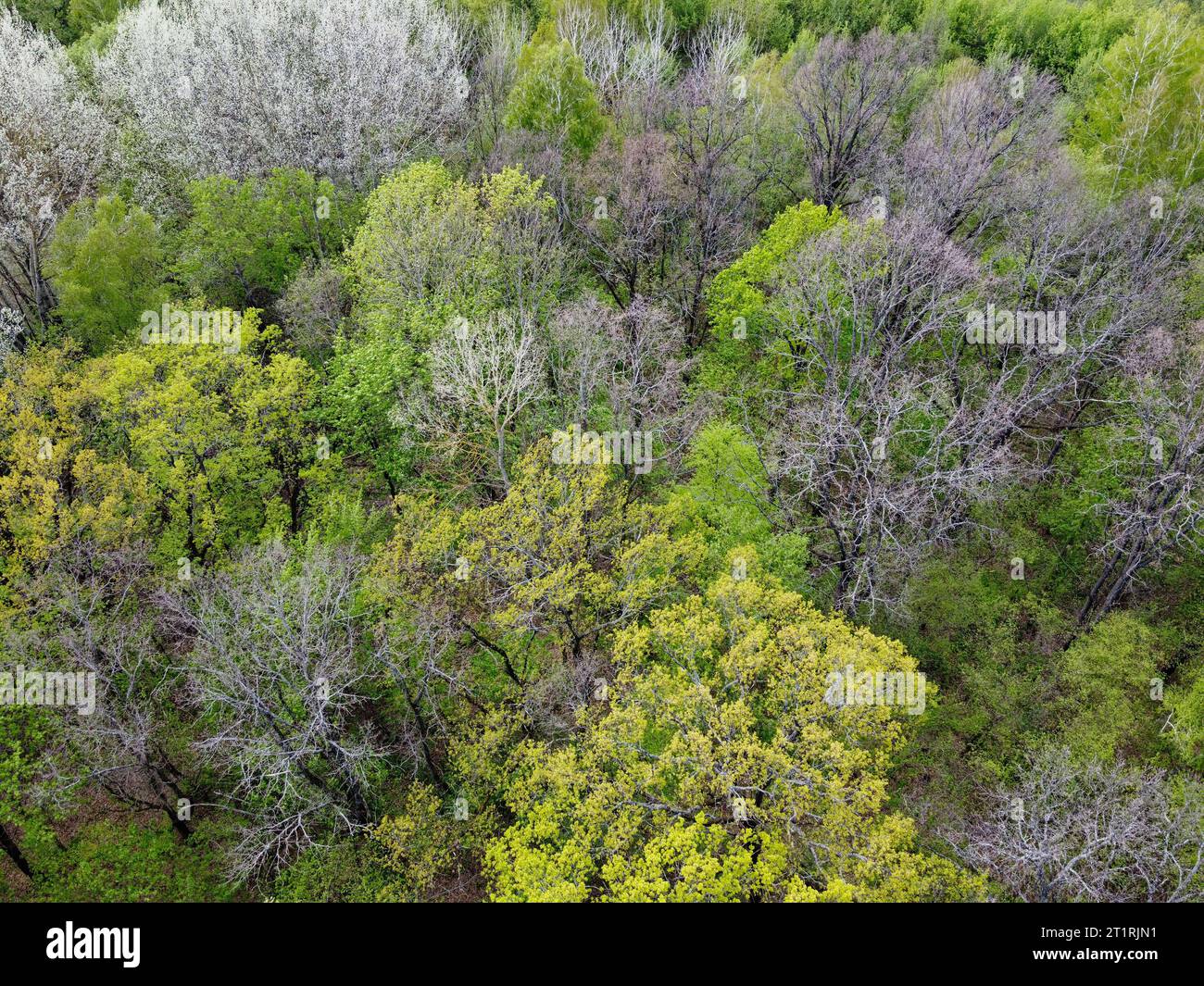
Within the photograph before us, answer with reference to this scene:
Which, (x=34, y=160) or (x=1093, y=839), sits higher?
(x=34, y=160)

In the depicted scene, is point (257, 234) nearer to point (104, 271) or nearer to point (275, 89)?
point (104, 271)

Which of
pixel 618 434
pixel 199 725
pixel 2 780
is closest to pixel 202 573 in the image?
pixel 199 725

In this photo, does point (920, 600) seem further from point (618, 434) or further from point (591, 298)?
point (591, 298)

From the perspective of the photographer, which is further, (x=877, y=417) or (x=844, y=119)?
(x=844, y=119)

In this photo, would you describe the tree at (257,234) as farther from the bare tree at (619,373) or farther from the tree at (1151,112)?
the tree at (1151,112)

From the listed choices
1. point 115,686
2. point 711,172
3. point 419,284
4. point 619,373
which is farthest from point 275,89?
point 115,686

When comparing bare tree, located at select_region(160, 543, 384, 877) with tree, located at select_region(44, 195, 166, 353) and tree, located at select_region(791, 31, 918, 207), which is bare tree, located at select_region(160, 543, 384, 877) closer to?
tree, located at select_region(44, 195, 166, 353)

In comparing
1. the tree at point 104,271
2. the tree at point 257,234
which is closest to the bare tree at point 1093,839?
the tree at point 257,234
